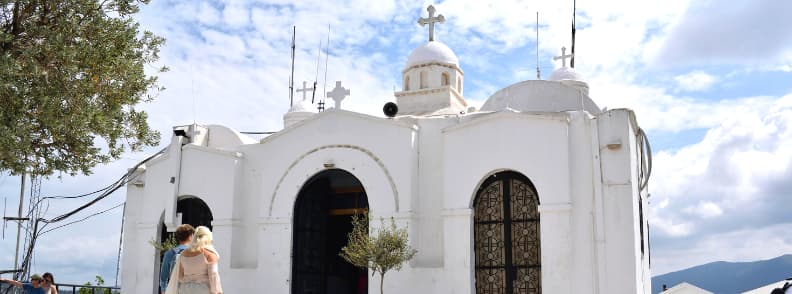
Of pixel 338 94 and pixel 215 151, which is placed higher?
pixel 338 94

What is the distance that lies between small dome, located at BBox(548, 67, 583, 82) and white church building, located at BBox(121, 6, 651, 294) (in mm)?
4226

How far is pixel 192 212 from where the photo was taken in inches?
672

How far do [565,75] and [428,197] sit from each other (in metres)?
7.87

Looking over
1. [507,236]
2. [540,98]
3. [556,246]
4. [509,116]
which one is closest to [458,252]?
[507,236]

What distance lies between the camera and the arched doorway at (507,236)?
530 inches

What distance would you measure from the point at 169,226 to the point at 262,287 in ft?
8.61

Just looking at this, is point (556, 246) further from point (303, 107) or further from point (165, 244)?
point (303, 107)

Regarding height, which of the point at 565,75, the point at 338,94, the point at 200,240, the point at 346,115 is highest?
the point at 565,75

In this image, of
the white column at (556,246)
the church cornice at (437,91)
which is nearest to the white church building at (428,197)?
the white column at (556,246)

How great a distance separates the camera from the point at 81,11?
33.2ft

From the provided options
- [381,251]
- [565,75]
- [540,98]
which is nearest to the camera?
[381,251]

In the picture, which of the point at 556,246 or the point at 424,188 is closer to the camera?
the point at 556,246

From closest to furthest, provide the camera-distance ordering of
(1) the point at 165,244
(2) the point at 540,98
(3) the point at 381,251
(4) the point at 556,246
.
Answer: (4) the point at 556,246
(3) the point at 381,251
(1) the point at 165,244
(2) the point at 540,98

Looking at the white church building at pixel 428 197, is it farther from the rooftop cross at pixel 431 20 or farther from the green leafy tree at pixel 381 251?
the rooftop cross at pixel 431 20
